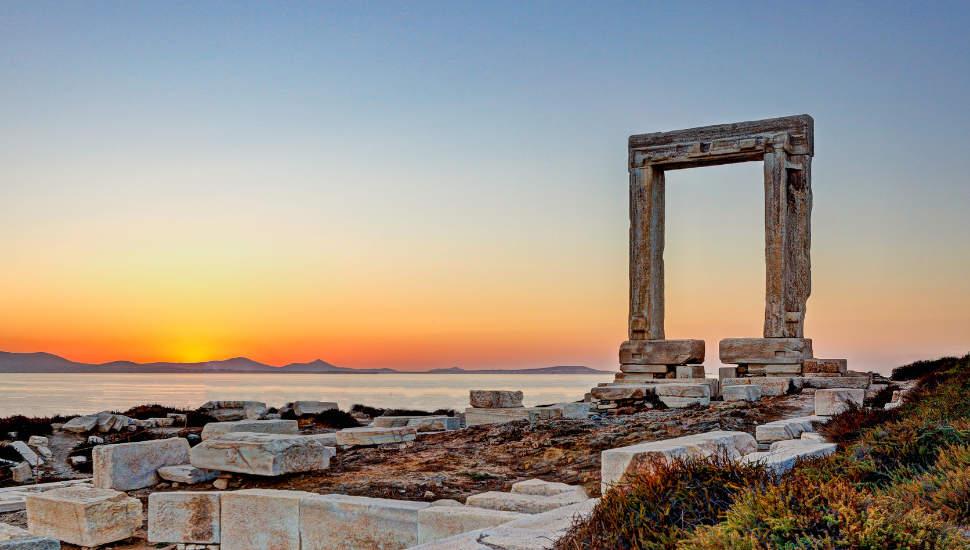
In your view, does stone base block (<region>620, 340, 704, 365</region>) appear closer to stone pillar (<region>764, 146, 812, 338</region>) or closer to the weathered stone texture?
stone pillar (<region>764, 146, 812, 338</region>)

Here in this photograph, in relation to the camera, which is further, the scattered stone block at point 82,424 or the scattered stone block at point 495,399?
the scattered stone block at point 82,424

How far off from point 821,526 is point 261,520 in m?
6.09

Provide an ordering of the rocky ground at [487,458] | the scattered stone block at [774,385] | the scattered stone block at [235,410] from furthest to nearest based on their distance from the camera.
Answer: the scattered stone block at [235,410] → the scattered stone block at [774,385] → the rocky ground at [487,458]

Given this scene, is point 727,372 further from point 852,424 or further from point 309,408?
point 852,424

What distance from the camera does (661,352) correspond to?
66.3ft

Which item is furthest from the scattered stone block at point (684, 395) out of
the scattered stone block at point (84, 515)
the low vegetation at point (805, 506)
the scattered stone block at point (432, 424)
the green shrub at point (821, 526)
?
the green shrub at point (821, 526)

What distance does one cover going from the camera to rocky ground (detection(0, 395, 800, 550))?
8.98 metres

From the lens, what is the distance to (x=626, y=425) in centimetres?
1183

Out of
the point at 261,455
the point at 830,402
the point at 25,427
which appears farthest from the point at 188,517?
the point at 25,427

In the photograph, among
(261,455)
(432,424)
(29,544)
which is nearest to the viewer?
(29,544)

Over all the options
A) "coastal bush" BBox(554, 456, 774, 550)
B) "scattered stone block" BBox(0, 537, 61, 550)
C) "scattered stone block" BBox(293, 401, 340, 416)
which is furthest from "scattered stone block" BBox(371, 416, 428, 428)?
"coastal bush" BBox(554, 456, 774, 550)

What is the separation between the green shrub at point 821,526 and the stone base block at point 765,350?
15813 millimetres

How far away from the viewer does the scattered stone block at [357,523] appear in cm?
729

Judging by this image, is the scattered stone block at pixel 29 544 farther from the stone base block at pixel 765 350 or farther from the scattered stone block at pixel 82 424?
the stone base block at pixel 765 350
